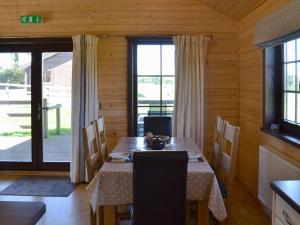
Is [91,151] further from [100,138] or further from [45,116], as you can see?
[45,116]

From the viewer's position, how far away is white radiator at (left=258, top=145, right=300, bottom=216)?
10.0 ft

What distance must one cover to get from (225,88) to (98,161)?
2.46 m

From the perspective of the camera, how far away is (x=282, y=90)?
3881 mm

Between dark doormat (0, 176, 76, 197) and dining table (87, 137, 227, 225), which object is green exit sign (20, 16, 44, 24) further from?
dining table (87, 137, 227, 225)

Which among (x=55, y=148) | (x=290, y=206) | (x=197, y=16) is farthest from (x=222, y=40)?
(x=290, y=206)

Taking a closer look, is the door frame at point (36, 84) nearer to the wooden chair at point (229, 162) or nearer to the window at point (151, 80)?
the window at point (151, 80)

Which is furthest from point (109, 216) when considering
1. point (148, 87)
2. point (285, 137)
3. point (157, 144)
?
point (148, 87)

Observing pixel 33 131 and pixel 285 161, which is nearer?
pixel 285 161

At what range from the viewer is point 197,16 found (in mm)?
5086

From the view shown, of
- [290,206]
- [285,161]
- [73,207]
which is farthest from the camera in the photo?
[73,207]

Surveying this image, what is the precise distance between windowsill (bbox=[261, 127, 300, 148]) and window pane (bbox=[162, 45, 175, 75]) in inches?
71.5

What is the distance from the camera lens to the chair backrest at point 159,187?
7.23ft

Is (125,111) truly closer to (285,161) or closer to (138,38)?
(138,38)

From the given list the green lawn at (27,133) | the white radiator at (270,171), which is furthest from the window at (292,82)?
the green lawn at (27,133)
